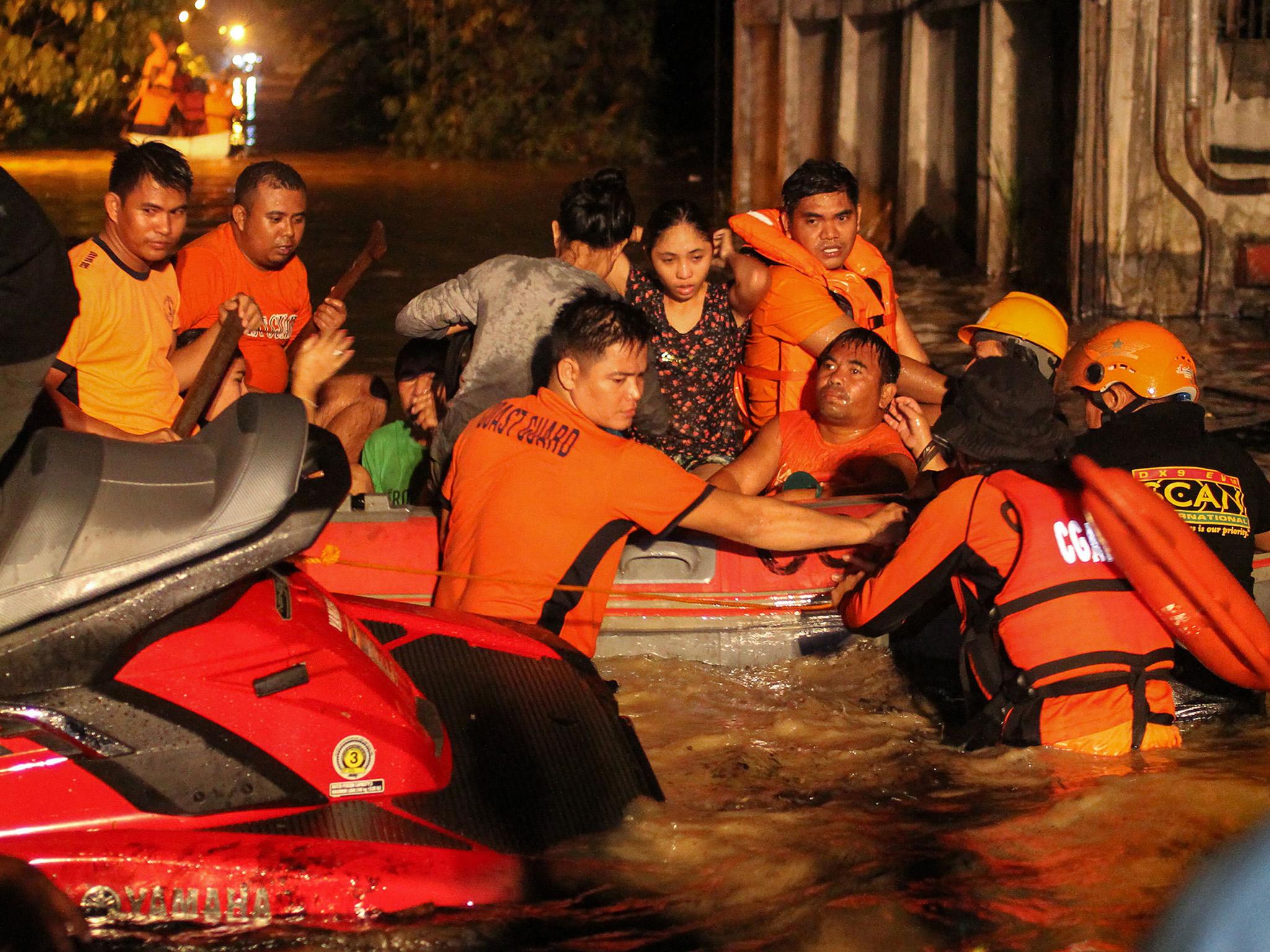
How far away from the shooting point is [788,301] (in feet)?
19.5

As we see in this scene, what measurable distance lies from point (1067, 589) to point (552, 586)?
145 centimetres

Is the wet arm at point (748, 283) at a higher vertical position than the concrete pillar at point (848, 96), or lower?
lower

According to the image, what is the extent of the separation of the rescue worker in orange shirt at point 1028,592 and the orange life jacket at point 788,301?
1.67 metres

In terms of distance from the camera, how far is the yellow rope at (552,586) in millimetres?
4504

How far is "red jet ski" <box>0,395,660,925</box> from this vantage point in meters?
2.71

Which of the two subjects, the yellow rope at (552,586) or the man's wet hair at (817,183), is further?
the man's wet hair at (817,183)

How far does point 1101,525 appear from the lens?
392 cm

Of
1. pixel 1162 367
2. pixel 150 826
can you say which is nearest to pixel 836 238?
pixel 1162 367

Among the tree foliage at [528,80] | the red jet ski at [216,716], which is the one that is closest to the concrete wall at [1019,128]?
the red jet ski at [216,716]

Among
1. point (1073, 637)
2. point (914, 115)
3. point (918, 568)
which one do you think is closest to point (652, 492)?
point (918, 568)

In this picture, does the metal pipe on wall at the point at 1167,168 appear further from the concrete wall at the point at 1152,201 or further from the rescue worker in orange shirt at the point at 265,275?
the rescue worker in orange shirt at the point at 265,275

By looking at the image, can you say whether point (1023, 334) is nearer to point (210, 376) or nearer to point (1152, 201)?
point (210, 376)

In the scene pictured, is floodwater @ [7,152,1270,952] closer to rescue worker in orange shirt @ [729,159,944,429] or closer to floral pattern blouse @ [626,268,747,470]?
floral pattern blouse @ [626,268,747,470]

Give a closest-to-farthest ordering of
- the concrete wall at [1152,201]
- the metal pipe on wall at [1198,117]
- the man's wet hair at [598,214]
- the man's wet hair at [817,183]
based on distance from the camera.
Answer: the man's wet hair at [598,214] → the man's wet hair at [817,183] → the metal pipe on wall at [1198,117] → the concrete wall at [1152,201]
